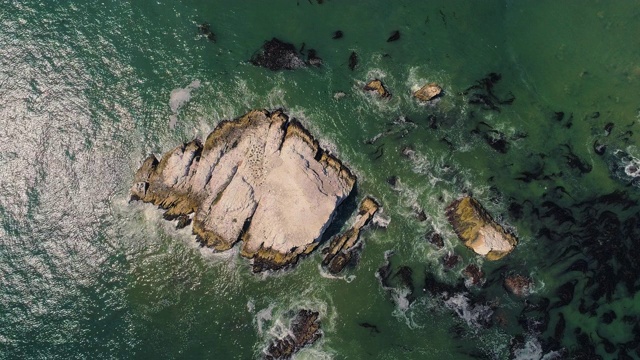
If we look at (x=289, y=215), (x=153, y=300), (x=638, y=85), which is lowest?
(x=153, y=300)

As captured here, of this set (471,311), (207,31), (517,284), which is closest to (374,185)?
(471,311)

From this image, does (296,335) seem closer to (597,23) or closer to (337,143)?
(337,143)

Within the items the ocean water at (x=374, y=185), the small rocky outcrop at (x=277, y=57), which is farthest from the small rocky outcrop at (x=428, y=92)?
the small rocky outcrop at (x=277, y=57)

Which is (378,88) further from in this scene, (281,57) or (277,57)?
(277,57)

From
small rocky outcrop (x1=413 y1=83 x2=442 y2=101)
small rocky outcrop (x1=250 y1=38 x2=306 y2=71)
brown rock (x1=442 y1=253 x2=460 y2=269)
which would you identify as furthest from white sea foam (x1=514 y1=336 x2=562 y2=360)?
small rocky outcrop (x1=250 y1=38 x2=306 y2=71)

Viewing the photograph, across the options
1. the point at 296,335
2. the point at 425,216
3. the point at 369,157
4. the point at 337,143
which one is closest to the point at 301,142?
the point at 337,143

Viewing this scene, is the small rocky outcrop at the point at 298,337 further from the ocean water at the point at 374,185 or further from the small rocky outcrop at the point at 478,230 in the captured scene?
the small rocky outcrop at the point at 478,230

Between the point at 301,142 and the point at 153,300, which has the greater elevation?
the point at 301,142
